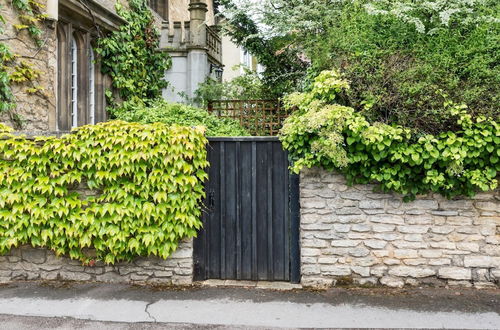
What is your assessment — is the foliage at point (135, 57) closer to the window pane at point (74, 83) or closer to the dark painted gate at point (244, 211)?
the window pane at point (74, 83)

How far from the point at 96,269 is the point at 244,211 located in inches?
82.9

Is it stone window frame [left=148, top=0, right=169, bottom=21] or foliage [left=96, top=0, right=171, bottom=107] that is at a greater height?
stone window frame [left=148, top=0, right=169, bottom=21]

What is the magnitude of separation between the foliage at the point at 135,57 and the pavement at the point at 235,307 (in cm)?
560

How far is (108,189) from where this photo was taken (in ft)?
17.1

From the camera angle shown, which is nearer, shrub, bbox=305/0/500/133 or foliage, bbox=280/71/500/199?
foliage, bbox=280/71/500/199

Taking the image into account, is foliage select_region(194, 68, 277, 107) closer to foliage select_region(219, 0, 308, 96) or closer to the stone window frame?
foliage select_region(219, 0, 308, 96)

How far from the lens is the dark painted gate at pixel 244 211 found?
5461 millimetres

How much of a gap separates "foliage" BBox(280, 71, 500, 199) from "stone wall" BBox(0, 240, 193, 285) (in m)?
1.97

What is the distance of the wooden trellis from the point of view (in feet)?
29.0

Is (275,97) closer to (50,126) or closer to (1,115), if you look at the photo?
(50,126)

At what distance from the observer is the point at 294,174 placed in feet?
17.5

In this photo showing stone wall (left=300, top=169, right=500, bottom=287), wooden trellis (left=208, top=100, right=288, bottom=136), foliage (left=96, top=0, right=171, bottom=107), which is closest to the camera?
stone wall (left=300, top=169, right=500, bottom=287)

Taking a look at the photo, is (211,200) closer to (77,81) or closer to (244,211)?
(244,211)

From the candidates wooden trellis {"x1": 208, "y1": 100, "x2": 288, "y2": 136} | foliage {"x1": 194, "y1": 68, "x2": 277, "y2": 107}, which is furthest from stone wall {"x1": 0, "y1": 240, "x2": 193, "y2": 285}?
foliage {"x1": 194, "y1": 68, "x2": 277, "y2": 107}
